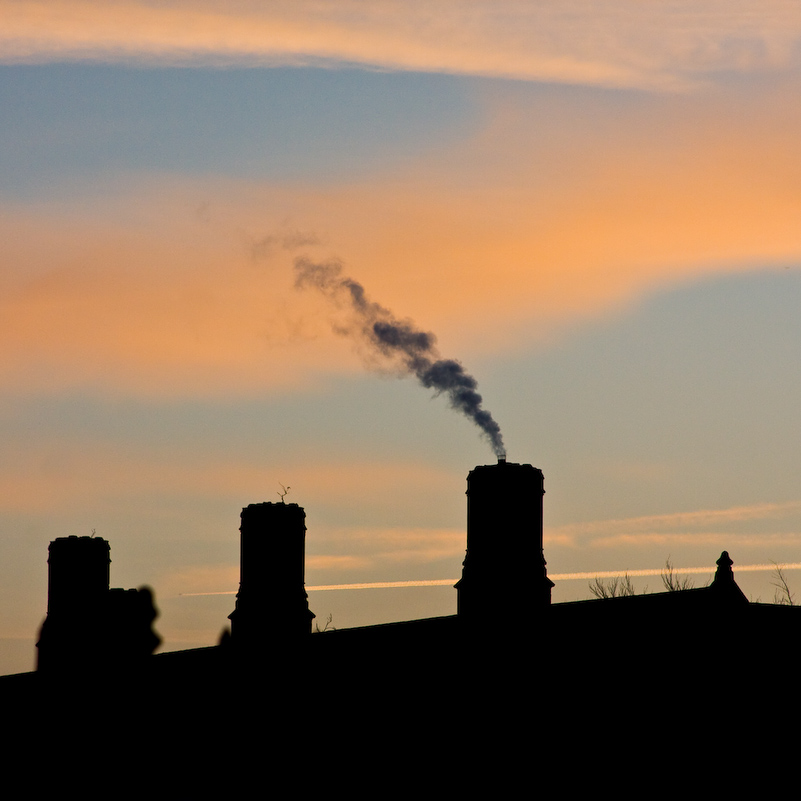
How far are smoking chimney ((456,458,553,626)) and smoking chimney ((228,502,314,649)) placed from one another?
13.6ft

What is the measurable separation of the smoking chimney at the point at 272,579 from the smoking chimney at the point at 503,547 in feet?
13.6

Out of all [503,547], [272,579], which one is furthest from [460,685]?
[272,579]

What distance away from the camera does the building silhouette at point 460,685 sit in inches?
890

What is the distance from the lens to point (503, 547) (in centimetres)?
2622

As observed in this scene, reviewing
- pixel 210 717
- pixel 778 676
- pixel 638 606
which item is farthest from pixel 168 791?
pixel 778 676

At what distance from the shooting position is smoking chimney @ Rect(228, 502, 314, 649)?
95.9 ft

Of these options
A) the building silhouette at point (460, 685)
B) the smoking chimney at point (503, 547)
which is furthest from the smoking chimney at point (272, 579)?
the smoking chimney at point (503, 547)

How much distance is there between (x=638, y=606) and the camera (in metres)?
24.1

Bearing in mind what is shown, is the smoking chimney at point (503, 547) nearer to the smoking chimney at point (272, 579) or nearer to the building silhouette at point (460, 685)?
the building silhouette at point (460, 685)

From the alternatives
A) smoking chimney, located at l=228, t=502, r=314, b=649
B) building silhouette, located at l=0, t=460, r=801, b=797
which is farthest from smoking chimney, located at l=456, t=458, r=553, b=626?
smoking chimney, located at l=228, t=502, r=314, b=649

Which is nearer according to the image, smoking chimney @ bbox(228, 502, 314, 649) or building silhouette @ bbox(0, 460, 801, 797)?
building silhouette @ bbox(0, 460, 801, 797)

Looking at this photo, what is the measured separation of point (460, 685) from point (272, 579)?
642 centimetres

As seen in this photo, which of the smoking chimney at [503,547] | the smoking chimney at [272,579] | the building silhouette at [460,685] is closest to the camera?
the building silhouette at [460,685]

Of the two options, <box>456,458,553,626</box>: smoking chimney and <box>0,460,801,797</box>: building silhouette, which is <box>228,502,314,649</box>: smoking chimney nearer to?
<box>0,460,801,797</box>: building silhouette
